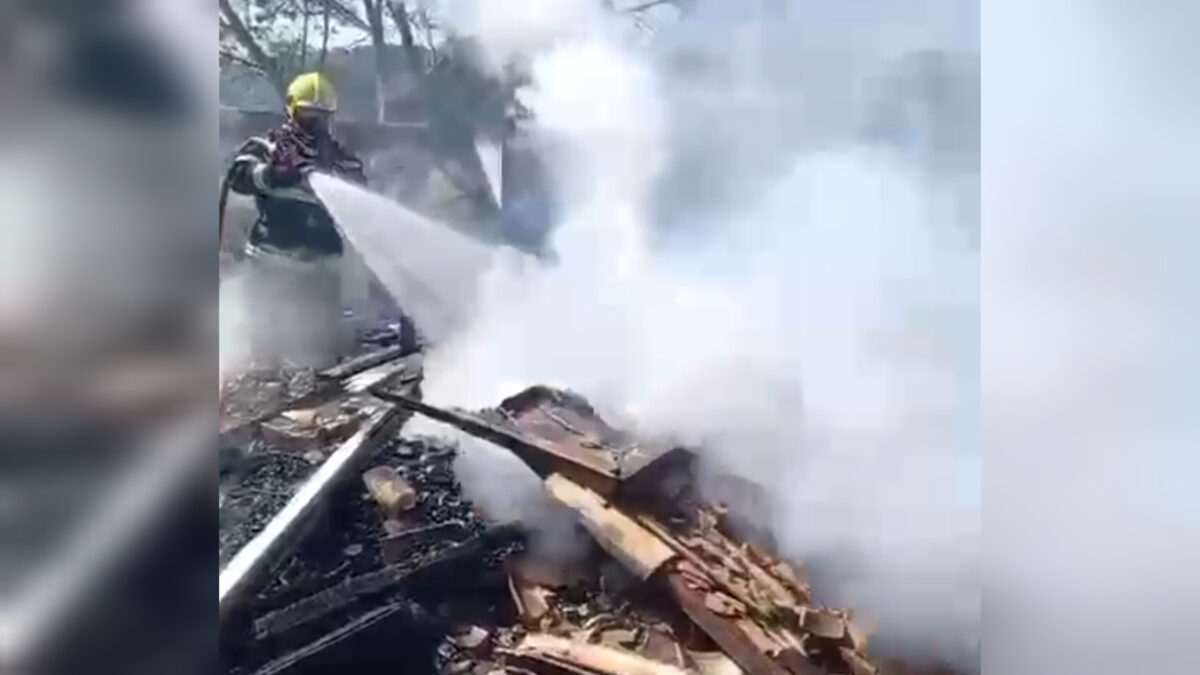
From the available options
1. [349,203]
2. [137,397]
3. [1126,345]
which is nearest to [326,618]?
[137,397]

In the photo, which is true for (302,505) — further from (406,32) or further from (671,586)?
(406,32)

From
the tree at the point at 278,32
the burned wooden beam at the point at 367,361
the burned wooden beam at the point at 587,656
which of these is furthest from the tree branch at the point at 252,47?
the burned wooden beam at the point at 587,656

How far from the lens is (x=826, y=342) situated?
149cm

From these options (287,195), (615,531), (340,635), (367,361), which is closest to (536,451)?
(615,531)

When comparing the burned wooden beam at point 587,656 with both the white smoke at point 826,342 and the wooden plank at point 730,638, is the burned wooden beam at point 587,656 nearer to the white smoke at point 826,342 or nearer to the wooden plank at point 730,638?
the wooden plank at point 730,638

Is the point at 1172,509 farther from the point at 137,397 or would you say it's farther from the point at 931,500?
the point at 137,397

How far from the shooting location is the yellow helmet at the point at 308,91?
5.06 ft

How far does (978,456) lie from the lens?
1.49 metres

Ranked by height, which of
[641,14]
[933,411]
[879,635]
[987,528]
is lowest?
[879,635]

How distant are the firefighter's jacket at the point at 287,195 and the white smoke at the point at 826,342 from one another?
0.34m

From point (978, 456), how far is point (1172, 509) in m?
0.24

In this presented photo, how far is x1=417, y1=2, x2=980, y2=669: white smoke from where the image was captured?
1.49 metres

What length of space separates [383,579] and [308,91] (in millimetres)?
648

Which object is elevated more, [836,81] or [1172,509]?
[836,81]
